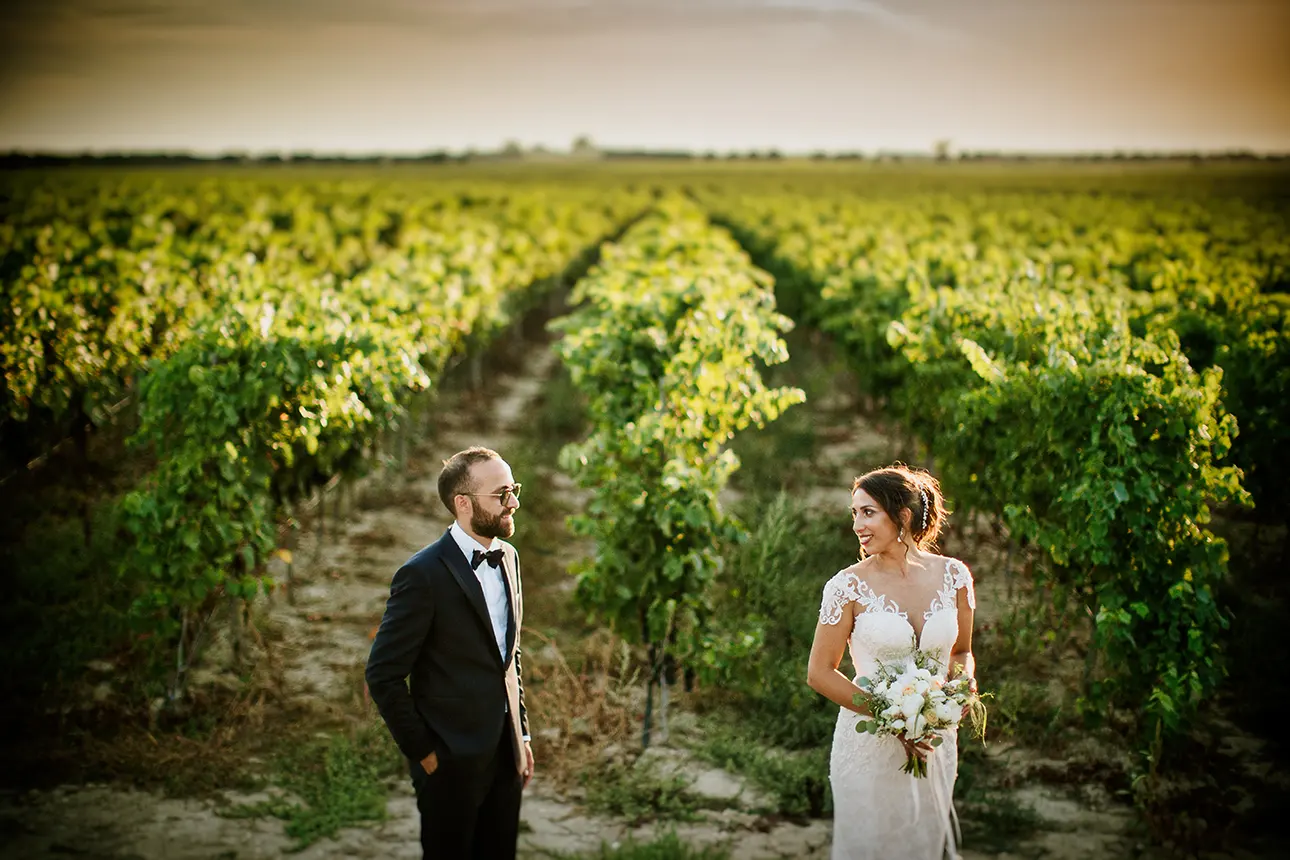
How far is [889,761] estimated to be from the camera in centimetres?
350

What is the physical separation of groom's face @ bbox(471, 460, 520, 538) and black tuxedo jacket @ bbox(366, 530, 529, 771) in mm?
134

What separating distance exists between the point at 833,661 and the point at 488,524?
1.28 metres

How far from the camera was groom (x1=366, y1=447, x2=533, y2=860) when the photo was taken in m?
3.40

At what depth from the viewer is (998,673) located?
261 inches

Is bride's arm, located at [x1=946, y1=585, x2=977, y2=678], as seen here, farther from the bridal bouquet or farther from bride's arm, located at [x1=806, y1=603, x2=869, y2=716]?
bride's arm, located at [x1=806, y1=603, x2=869, y2=716]

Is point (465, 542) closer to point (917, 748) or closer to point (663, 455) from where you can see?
point (917, 748)

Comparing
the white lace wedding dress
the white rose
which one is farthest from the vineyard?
the white rose

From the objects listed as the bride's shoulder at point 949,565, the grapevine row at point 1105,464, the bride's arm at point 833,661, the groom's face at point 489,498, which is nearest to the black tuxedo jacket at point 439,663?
the groom's face at point 489,498

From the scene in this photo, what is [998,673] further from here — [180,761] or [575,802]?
[180,761]

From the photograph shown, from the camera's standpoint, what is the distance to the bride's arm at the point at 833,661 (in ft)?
11.4

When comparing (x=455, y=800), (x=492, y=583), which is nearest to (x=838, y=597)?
(x=492, y=583)

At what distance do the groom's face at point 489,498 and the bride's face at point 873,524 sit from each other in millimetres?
1162

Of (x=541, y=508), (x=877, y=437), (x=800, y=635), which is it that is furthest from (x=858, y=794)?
(x=877, y=437)

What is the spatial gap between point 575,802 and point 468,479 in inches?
105
